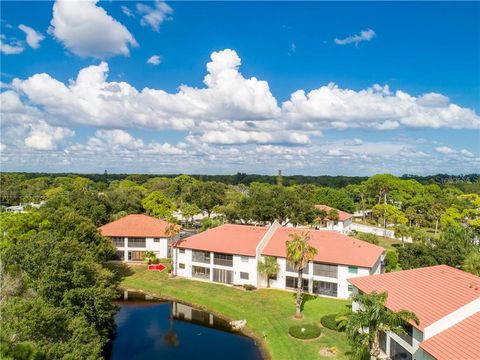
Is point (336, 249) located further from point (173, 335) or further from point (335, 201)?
point (335, 201)

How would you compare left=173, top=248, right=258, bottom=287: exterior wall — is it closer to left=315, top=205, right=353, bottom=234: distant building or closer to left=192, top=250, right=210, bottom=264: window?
left=192, top=250, right=210, bottom=264: window

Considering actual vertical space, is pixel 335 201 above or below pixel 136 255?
above

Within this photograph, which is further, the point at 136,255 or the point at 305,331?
the point at 136,255


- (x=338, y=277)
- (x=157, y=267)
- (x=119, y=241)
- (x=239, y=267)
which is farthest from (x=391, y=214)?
(x=119, y=241)

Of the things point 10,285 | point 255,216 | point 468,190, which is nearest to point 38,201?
point 255,216

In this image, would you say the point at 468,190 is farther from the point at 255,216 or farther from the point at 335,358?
the point at 335,358

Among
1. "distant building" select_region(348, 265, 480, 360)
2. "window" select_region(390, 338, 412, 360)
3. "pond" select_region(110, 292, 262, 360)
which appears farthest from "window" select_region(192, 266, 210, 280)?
"window" select_region(390, 338, 412, 360)

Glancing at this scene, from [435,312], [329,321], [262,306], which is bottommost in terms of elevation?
[262,306]
